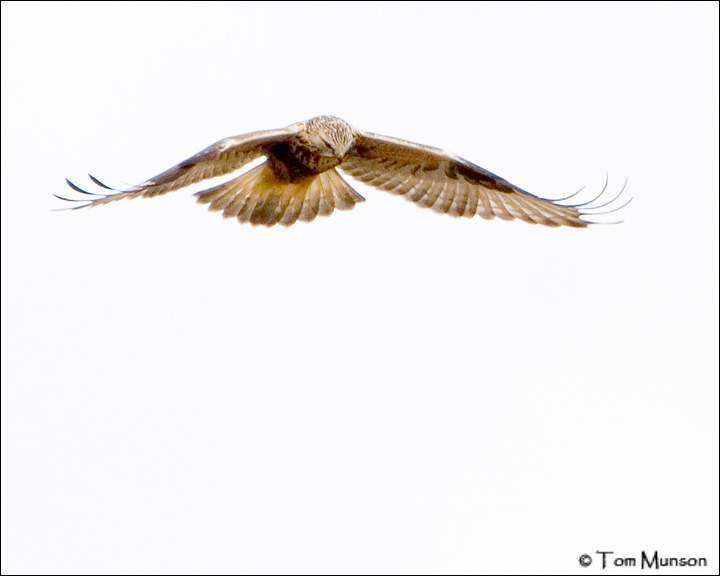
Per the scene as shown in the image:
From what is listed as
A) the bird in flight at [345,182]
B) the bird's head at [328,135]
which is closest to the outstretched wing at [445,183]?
the bird in flight at [345,182]

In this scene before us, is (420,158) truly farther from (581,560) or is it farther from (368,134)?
(581,560)

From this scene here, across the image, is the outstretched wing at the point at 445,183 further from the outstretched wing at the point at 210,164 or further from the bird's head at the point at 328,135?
the outstretched wing at the point at 210,164

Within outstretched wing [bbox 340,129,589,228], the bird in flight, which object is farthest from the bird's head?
outstretched wing [bbox 340,129,589,228]

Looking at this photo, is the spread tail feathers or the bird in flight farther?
the spread tail feathers

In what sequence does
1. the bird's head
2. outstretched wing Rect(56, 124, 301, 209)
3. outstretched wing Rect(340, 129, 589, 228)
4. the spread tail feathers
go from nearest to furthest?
1. outstretched wing Rect(56, 124, 301, 209)
2. the bird's head
3. the spread tail feathers
4. outstretched wing Rect(340, 129, 589, 228)

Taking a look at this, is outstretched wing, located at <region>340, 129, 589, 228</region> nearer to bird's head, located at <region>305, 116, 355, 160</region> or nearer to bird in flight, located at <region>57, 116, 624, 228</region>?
bird in flight, located at <region>57, 116, 624, 228</region>

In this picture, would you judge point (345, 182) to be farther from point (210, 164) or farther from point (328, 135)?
point (210, 164)

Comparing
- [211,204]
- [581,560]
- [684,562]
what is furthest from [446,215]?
[684,562]
